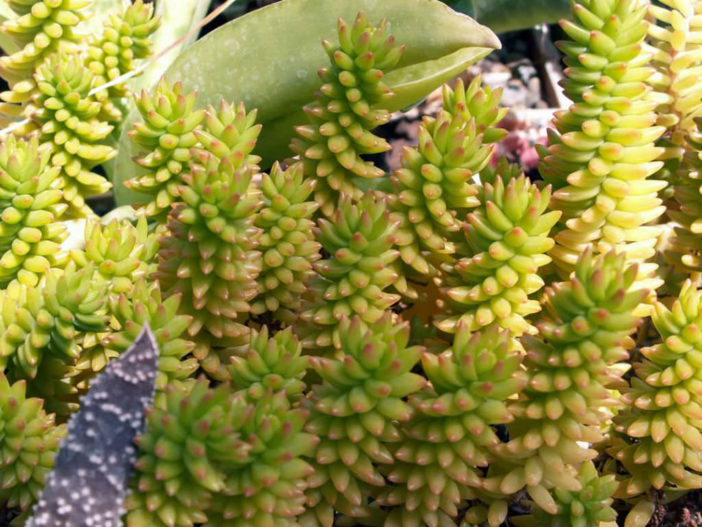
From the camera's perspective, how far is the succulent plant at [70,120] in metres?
1.04

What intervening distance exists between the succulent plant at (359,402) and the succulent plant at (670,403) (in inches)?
10.7

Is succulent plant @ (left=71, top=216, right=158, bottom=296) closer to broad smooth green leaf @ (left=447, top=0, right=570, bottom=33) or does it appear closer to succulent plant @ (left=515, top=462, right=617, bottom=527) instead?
succulent plant @ (left=515, top=462, right=617, bottom=527)

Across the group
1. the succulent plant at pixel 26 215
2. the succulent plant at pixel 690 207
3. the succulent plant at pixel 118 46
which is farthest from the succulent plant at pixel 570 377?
the succulent plant at pixel 118 46

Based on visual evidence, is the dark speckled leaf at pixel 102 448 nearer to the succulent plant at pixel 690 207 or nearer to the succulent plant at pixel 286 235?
the succulent plant at pixel 286 235

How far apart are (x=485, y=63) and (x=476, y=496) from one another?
1226 mm

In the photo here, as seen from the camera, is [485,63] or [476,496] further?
[485,63]

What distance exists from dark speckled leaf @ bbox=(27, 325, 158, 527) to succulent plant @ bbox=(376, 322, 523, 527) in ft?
0.86

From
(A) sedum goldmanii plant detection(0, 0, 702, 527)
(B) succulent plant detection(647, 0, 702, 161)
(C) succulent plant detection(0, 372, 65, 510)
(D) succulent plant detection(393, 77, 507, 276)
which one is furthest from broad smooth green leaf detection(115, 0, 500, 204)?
(C) succulent plant detection(0, 372, 65, 510)

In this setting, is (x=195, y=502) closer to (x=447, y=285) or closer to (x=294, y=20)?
(x=447, y=285)

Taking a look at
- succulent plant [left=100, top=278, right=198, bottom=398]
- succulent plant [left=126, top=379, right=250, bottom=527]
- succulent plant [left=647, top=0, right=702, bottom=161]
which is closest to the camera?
succulent plant [left=126, top=379, right=250, bottom=527]

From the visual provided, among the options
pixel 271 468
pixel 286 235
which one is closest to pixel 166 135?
pixel 286 235

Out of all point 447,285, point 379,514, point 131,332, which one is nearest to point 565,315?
point 447,285

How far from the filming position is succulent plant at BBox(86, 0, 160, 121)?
1.12 meters

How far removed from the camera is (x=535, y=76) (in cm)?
184
